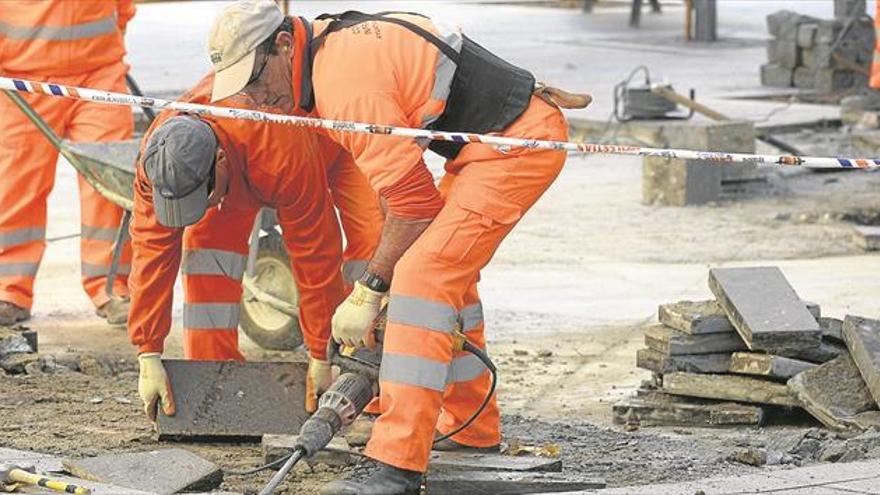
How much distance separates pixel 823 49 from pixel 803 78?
0.53 metres

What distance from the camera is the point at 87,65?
9617mm

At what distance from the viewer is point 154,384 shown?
22.7ft

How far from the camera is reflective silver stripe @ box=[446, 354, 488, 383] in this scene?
6.59m

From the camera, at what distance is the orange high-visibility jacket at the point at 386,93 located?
5805 millimetres

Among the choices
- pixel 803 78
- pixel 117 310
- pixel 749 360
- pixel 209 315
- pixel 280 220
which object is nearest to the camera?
pixel 280 220

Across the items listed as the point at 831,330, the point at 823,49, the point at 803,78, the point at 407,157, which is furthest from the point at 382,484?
the point at 803,78

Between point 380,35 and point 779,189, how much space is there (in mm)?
7960

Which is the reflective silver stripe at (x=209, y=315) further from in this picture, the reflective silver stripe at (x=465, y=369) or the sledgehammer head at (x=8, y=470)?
the sledgehammer head at (x=8, y=470)

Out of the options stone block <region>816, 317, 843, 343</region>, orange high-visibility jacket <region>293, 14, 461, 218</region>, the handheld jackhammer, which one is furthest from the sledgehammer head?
stone block <region>816, 317, 843, 343</region>

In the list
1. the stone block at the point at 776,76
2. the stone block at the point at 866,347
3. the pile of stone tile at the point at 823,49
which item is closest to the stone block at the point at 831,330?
the stone block at the point at 866,347

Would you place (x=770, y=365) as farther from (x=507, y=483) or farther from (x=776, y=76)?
(x=776, y=76)

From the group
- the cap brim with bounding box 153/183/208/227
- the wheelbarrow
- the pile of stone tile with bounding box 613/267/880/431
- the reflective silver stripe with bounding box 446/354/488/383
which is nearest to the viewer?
the reflective silver stripe with bounding box 446/354/488/383

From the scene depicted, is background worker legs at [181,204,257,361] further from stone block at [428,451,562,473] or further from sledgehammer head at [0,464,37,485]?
sledgehammer head at [0,464,37,485]

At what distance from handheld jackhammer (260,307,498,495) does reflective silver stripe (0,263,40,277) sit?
143 inches
